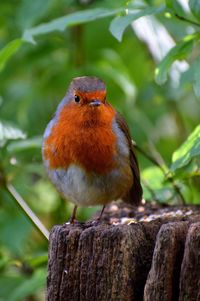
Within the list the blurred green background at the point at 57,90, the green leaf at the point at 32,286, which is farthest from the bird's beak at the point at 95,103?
the green leaf at the point at 32,286

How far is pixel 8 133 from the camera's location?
5.37 m

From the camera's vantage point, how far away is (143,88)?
21.1 ft

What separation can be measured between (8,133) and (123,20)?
1860mm

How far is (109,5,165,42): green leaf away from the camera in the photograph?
11.9 ft

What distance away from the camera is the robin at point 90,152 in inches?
189

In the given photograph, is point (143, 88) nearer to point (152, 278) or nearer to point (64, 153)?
point (64, 153)

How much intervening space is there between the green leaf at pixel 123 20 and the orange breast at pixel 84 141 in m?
1.10

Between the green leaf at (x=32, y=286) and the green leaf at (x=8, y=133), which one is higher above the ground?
the green leaf at (x=8, y=133)

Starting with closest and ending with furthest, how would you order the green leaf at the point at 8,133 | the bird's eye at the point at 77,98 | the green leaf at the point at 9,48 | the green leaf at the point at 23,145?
1. the green leaf at the point at 9,48
2. the green leaf at the point at 23,145
3. the bird's eye at the point at 77,98
4. the green leaf at the point at 8,133

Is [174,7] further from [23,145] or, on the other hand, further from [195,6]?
[23,145]

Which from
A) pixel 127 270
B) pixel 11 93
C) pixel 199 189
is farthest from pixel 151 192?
pixel 11 93

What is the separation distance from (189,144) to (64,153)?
0.92 metres

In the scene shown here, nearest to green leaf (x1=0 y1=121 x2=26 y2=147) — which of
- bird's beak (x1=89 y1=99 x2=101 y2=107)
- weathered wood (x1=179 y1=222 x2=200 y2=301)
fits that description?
bird's beak (x1=89 y1=99 x2=101 y2=107)

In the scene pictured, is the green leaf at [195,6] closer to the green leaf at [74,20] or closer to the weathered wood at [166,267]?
the green leaf at [74,20]
